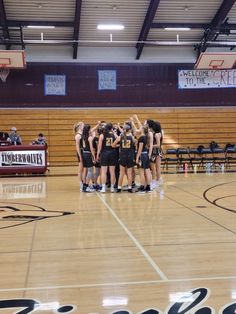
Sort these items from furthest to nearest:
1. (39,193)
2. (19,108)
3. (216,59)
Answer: (19,108), (216,59), (39,193)

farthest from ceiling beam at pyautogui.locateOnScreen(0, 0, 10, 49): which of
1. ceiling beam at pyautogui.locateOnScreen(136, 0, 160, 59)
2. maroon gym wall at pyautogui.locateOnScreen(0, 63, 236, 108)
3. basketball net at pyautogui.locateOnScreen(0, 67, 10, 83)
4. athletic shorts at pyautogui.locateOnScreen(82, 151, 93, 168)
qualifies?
athletic shorts at pyautogui.locateOnScreen(82, 151, 93, 168)

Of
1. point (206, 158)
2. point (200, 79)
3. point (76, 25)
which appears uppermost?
point (76, 25)

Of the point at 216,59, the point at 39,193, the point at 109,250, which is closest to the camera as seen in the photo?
the point at 109,250

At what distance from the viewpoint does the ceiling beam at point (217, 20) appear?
62.5 feet

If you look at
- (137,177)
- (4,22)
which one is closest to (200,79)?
(137,177)

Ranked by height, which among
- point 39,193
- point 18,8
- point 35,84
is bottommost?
point 39,193

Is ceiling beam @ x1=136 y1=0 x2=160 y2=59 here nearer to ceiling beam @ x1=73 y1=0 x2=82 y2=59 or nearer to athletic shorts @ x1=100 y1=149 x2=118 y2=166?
ceiling beam @ x1=73 y1=0 x2=82 y2=59

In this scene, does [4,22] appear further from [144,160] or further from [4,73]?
[144,160]

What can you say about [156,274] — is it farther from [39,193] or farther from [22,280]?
[39,193]

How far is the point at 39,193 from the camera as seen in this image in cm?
1102

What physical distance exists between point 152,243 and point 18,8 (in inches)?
627

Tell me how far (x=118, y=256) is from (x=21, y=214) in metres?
3.52

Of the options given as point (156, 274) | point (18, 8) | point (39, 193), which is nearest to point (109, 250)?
point (156, 274)

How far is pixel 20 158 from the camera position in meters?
16.3
